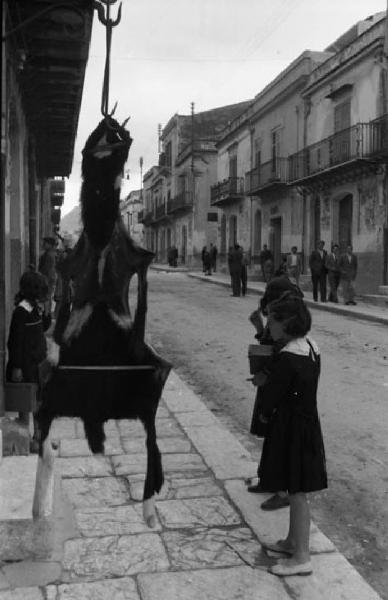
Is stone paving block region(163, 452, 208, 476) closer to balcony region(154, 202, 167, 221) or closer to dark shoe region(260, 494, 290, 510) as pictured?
dark shoe region(260, 494, 290, 510)

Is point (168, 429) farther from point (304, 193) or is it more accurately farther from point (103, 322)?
point (304, 193)

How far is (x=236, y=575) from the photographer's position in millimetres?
2914

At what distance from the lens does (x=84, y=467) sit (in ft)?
13.8

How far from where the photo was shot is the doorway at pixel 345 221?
19.6 metres

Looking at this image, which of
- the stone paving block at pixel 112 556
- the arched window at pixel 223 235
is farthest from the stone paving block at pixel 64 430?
the arched window at pixel 223 235

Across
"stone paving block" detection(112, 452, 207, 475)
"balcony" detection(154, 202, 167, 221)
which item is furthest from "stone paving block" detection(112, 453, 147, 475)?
"balcony" detection(154, 202, 167, 221)

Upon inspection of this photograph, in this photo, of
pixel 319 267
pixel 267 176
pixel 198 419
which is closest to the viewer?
pixel 198 419

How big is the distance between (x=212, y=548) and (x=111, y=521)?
58 cm

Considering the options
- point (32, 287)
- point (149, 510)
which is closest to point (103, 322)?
point (149, 510)

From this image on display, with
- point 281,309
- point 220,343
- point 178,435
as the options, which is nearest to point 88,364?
point 281,309

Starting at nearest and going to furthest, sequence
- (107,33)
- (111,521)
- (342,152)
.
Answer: (107,33), (111,521), (342,152)

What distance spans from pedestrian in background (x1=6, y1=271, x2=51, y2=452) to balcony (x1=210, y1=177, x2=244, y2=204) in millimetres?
25766

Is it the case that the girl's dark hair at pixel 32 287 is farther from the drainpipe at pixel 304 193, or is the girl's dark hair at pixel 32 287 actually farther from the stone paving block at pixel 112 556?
the drainpipe at pixel 304 193

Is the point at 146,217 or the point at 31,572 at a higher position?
the point at 146,217
